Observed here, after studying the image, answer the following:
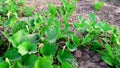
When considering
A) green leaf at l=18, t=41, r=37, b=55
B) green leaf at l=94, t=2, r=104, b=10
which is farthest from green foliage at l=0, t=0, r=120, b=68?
green leaf at l=94, t=2, r=104, b=10

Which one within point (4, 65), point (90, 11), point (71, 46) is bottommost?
point (90, 11)

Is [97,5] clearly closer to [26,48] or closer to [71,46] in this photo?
[71,46]

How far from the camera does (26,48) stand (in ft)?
5.56

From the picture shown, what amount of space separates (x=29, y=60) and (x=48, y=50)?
17 cm

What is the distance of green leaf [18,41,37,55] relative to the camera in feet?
5.44

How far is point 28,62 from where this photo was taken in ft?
5.45

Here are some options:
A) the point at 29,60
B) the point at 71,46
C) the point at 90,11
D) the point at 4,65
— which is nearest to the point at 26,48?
the point at 29,60

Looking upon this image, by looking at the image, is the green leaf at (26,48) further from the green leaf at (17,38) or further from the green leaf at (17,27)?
the green leaf at (17,27)

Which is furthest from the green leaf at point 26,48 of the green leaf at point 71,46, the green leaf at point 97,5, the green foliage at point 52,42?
the green leaf at point 97,5

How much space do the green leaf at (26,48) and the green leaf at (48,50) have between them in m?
0.07

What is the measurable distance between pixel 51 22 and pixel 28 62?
1.97 feet

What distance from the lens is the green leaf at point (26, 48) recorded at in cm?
166

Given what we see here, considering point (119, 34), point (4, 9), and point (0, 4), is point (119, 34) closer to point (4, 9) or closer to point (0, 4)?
point (4, 9)

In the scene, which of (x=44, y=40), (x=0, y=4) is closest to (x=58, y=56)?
(x=44, y=40)
